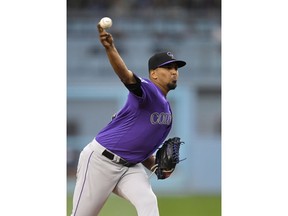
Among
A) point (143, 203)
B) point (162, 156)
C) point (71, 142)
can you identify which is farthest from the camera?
point (71, 142)

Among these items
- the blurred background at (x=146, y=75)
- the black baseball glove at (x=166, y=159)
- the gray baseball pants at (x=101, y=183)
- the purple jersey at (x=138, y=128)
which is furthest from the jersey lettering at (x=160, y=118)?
the blurred background at (x=146, y=75)

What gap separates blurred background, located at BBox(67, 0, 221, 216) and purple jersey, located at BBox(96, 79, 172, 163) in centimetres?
1154

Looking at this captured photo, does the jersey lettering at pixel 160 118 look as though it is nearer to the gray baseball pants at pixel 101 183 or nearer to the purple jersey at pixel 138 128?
the purple jersey at pixel 138 128

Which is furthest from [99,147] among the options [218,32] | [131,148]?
[218,32]

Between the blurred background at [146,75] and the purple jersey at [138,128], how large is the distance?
11.5 meters

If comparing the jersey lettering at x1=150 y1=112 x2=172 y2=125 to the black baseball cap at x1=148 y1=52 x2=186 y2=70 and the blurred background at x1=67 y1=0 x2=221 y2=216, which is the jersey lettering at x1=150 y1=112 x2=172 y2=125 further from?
the blurred background at x1=67 y1=0 x2=221 y2=216

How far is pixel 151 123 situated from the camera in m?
6.42

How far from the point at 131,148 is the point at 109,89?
12574mm

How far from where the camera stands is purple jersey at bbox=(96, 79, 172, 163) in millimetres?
6391

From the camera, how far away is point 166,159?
6.69 metres

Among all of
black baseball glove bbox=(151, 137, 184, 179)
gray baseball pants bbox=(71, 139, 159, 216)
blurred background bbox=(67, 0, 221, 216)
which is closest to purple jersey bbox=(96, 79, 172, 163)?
gray baseball pants bbox=(71, 139, 159, 216)

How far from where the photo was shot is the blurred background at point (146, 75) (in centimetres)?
1902

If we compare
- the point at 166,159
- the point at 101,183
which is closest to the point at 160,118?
the point at 166,159
